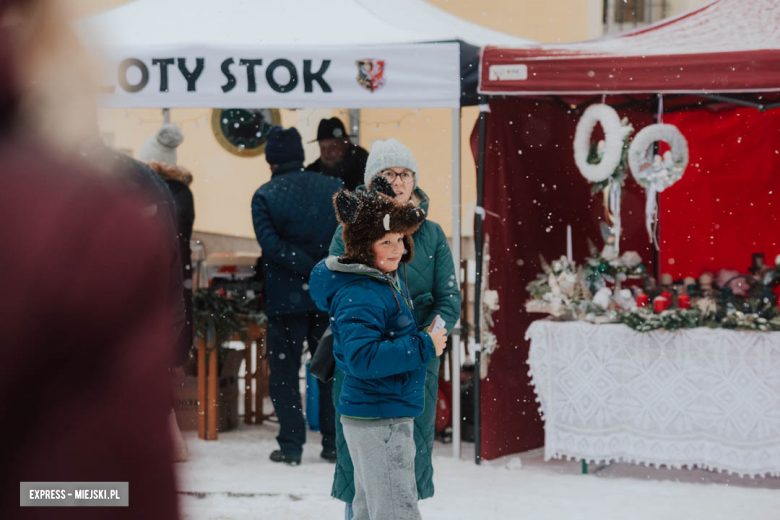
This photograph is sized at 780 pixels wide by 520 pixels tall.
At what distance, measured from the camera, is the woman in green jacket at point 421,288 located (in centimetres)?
324

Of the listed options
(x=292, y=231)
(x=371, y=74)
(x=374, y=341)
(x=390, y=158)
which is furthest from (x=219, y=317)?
(x=374, y=341)

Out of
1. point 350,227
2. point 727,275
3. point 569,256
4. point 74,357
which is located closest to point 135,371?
point 74,357

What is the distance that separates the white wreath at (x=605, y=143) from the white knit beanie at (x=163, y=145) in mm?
2518

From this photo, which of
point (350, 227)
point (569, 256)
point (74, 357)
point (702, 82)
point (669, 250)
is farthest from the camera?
point (669, 250)

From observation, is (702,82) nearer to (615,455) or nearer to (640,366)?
(640,366)

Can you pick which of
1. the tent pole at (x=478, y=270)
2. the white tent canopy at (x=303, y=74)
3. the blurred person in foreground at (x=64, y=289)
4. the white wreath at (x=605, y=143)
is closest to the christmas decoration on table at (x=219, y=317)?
the white tent canopy at (x=303, y=74)

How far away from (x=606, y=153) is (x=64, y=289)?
4788 millimetres

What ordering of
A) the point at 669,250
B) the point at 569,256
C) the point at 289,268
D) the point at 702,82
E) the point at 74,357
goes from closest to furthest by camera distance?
the point at 74,357 → the point at 702,82 → the point at 289,268 → the point at 569,256 → the point at 669,250

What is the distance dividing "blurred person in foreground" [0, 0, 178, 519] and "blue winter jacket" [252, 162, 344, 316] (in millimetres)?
4325

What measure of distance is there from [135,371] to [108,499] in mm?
104

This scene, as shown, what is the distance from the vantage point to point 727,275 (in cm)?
540

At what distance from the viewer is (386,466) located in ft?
8.55

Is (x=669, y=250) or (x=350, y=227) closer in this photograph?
(x=350, y=227)

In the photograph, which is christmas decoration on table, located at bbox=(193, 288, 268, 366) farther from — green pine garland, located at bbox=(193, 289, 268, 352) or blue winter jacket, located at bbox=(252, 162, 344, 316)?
blue winter jacket, located at bbox=(252, 162, 344, 316)
